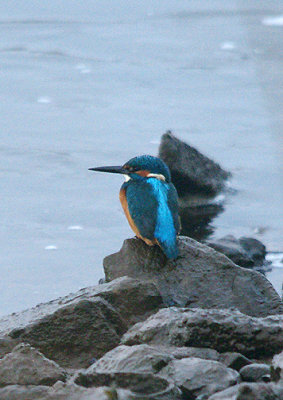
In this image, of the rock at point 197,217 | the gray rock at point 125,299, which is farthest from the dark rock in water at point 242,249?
the gray rock at point 125,299

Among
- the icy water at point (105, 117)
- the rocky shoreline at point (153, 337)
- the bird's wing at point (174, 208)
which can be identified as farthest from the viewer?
the icy water at point (105, 117)

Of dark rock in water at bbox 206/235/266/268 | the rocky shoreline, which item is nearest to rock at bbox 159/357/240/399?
the rocky shoreline

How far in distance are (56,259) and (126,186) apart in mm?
1277

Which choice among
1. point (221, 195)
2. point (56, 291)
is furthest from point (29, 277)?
point (221, 195)

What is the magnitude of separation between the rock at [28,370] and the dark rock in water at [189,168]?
353cm

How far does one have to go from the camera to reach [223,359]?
3627 mm

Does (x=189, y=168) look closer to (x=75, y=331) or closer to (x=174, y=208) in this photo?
(x=174, y=208)

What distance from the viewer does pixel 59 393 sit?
308 cm

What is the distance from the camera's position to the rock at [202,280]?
462 centimetres

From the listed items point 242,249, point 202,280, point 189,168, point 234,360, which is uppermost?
point 234,360

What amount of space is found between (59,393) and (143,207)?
5.73 ft

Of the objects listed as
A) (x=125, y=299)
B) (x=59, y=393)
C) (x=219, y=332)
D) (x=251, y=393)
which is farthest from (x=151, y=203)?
(x=251, y=393)

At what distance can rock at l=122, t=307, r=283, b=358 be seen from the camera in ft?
12.2

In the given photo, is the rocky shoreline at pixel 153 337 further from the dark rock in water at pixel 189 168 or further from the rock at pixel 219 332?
the dark rock in water at pixel 189 168
